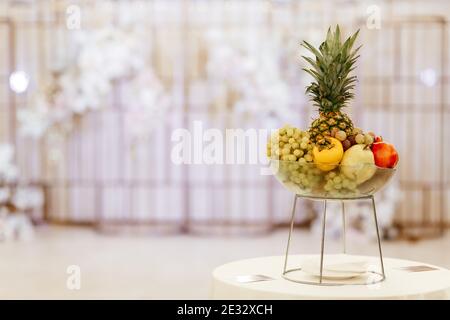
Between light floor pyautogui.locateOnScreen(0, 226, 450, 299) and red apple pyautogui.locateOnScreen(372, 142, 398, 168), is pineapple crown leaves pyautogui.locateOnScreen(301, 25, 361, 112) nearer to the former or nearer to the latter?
red apple pyautogui.locateOnScreen(372, 142, 398, 168)

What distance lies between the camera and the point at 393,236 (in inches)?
249

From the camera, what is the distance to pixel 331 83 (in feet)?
6.94

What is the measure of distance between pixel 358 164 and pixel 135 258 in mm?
3627

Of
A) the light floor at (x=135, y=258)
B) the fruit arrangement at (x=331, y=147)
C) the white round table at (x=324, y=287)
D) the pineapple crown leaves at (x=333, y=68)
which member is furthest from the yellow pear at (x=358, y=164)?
the light floor at (x=135, y=258)

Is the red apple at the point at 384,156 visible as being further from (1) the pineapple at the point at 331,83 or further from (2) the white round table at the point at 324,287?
(2) the white round table at the point at 324,287

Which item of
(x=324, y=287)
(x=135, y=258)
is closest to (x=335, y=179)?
(x=324, y=287)

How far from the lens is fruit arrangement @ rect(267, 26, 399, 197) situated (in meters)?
2.07

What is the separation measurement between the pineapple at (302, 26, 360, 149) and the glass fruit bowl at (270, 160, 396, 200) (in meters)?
0.08

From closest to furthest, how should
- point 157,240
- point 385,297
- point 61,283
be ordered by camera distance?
1. point 385,297
2. point 61,283
3. point 157,240

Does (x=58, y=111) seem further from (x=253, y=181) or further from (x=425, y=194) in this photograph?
(x=425, y=194)

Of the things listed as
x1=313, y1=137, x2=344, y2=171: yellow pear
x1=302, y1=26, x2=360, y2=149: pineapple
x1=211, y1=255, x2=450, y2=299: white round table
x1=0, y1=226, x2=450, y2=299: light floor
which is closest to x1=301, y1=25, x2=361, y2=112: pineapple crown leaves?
x1=302, y1=26, x2=360, y2=149: pineapple

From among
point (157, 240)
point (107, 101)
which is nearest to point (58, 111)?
point (107, 101)

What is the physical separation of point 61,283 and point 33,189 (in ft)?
8.06

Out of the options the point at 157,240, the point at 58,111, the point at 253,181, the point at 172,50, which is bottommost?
the point at 157,240
